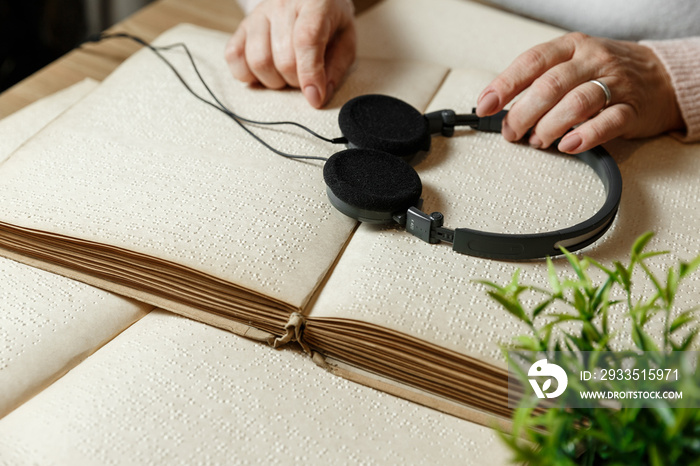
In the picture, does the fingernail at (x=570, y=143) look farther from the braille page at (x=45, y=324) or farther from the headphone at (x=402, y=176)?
the braille page at (x=45, y=324)

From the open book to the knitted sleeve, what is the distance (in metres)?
0.05

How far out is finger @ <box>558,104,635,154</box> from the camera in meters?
0.73

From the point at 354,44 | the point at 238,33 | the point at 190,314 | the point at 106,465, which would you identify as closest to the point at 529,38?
the point at 354,44

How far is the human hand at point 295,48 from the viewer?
0.81 meters

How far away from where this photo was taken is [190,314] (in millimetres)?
596

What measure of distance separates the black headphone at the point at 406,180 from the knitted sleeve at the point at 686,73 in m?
0.18

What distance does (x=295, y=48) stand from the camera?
829 mm

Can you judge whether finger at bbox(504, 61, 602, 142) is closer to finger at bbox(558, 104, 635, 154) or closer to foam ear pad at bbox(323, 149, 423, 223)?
finger at bbox(558, 104, 635, 154)

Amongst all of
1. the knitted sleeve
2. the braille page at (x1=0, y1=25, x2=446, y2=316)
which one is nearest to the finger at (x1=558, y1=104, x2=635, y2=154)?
the knitted sleeve

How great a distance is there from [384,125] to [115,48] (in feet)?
1.96

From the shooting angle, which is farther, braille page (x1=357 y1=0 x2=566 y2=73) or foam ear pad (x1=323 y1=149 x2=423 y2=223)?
braille page (x1=357 y1=0 x2=566 y2=73)

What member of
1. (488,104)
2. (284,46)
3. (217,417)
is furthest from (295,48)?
(217,417)

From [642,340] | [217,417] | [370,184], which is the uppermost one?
[642,340]

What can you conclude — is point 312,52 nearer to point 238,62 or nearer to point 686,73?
point 238,62
